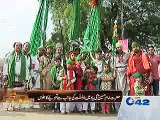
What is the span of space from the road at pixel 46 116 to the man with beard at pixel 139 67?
40.0 inches

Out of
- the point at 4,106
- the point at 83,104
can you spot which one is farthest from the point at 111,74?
the point at 4,106

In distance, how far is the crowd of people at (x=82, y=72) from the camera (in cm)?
1073

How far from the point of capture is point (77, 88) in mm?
11156

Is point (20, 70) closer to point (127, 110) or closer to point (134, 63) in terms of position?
point (134, 63)

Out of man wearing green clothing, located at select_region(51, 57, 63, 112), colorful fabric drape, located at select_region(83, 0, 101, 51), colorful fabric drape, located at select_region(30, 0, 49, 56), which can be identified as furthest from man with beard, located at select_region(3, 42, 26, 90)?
colorful fabric drape, located at select_region(83, 0, 101, 51)

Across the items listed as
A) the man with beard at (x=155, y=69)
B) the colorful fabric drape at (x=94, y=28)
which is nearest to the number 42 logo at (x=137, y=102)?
the man with beard at (x=155, y=69)

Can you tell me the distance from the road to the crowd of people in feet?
1.22

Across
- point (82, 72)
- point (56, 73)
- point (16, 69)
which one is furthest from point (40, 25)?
point (82, 72)

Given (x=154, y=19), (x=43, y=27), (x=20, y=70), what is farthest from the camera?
(x=154, y=19)

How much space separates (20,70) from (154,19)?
28.9 meters

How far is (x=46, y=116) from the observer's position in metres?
10.5

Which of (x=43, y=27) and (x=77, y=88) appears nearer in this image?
(x=77, y=88)

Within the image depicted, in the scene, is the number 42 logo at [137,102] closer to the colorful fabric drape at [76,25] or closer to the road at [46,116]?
the road at [46,116]

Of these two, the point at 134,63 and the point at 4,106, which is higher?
the point at 134,63
